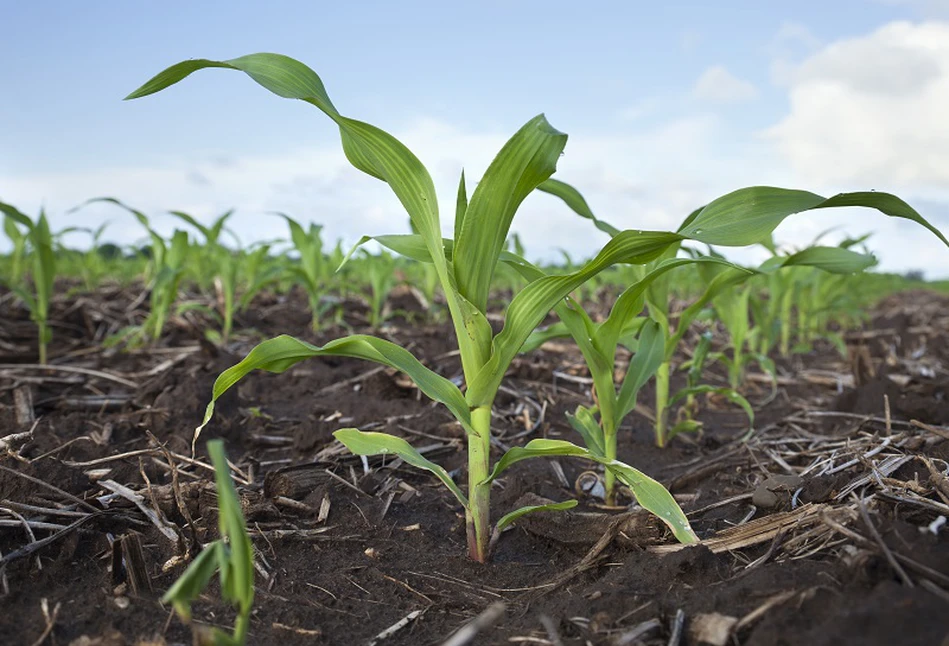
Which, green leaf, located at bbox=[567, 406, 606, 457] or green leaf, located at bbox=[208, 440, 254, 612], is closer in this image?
green leaf, located at bbox=[208, 440, 254, 612]

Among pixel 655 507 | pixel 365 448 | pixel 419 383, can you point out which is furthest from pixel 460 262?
pixel 655 507

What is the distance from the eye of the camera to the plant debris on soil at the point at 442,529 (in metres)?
1.20

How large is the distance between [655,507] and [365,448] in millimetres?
643

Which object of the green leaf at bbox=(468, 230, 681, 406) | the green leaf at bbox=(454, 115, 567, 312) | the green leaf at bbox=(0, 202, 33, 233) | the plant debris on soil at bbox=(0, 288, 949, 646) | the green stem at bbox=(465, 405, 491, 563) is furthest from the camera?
the green leaf at bbox=(0, 202, 33, 233)

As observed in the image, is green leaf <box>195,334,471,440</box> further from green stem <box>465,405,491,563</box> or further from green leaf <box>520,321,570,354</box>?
green leaf <box>520,321,570,354</box>

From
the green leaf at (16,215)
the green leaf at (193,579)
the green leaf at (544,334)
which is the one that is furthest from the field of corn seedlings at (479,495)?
the green leaf at (16,215)

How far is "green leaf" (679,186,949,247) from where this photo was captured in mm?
1539

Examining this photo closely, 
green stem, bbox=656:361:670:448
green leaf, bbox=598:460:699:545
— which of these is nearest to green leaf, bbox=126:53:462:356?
green leaf, bbox=598:460:699:545

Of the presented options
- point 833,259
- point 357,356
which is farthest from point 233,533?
point 833,259

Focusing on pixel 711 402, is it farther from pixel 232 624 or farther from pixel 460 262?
pixel 232 624

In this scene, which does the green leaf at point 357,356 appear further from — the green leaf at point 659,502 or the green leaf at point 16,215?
the green leaf at point 16,215

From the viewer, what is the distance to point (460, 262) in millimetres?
1523

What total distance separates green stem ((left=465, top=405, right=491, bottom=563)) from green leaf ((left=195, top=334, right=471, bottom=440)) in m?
0.03

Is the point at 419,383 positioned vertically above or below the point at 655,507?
Answer: above
